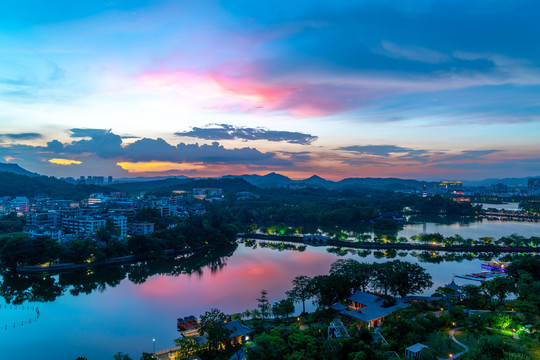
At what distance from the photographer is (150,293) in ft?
36.1

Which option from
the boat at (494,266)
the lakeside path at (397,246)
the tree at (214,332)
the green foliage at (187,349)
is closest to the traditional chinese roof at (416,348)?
the tree at (214,332)

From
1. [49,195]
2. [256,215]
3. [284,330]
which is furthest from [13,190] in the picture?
[284,330]

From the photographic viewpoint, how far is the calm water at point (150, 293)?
7594 mm

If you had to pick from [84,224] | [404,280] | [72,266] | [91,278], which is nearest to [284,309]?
[404,280]

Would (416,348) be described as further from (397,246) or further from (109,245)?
(397,246)

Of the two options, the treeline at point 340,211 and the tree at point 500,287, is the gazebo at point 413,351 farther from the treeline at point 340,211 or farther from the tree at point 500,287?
the treeline at point 340,211

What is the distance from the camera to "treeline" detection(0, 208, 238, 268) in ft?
42.8

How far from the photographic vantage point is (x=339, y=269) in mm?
9797

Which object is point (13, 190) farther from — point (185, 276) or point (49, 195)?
point (185, 276)

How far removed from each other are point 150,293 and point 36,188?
111 feet

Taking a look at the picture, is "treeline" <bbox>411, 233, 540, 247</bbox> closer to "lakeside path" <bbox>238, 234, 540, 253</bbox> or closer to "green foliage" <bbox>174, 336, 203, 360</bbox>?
"lakeside path" <bbox>238, 234, 540, 253</bbox>

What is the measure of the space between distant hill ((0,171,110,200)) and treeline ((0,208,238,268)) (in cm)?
2218

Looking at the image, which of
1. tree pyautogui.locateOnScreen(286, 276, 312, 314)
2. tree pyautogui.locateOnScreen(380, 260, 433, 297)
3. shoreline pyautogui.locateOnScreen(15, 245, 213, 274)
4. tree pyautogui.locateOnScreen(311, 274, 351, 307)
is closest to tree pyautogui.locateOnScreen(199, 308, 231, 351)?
tree pyautogui.locateOnScreen(286, 276, 312, 314)

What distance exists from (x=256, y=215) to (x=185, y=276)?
17.4 meters
